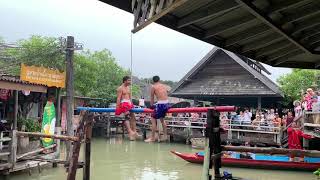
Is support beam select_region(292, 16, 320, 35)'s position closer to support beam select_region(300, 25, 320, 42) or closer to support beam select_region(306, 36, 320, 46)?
support beam select_region(300, 25, 320, 42)

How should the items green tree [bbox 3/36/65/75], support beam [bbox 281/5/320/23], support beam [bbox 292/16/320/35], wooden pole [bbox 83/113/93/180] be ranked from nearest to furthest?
1. support beam [bbox 281/5/320/23]
2. support beam [bbox 292/16/320/35]
3. wooden pole [bbox 83/113/93/180]
4. green tree [bbox 3/36/65/75]

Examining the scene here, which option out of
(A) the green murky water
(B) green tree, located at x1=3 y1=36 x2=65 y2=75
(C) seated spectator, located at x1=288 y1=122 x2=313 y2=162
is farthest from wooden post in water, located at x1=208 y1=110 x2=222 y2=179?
(B) green tree, located at x1=3 y1=36 x2=65 y2=75

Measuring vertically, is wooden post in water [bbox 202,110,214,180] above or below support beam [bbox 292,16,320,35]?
below

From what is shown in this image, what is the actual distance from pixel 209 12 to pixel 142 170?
1244cm

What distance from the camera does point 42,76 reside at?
13.9 metres

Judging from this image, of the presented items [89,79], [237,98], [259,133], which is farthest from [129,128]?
[89,79]

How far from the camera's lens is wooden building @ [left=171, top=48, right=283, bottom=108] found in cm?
2320

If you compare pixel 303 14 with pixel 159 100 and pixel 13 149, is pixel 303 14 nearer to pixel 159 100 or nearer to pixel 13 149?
pixel 159 100

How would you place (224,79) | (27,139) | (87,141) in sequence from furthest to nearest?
(224,79), (27,139), (87,141)

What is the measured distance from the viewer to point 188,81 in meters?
26.3

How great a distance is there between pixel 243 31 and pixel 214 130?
4.28 ft

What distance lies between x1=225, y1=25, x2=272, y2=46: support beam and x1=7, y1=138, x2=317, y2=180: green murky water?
9401 millimetres

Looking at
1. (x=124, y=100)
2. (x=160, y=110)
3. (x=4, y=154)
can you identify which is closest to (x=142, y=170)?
(x=4, y=154)

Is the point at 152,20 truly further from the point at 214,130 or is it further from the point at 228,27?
the point at 214,130
